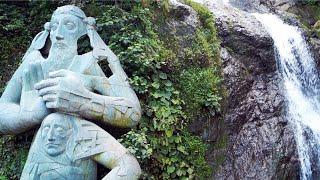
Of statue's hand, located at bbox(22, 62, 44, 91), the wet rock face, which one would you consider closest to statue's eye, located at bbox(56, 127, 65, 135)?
statue's hand, located at bbox(22, 62, 44, 91)

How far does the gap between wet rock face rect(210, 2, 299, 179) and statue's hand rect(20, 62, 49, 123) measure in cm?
262

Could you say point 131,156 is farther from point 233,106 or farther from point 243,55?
point 243,55

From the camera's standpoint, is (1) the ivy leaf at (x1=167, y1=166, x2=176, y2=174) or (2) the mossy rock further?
(2) the mossy rock

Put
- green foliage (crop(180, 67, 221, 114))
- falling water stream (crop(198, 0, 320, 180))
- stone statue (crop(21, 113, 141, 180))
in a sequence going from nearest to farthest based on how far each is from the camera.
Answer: stone statue (crop(21, 113, 141, 180)) < green foliage (crop(180, 67, 221, 114)) < falling water stream (crop(198, 0, 320, 180))

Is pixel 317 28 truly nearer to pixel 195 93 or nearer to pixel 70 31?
pixel 195 93

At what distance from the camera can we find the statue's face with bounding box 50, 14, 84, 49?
16.2ft

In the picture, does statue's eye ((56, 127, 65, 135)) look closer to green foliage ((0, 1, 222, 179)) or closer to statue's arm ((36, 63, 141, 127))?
statue's arm ((36, 63, 141, 127))

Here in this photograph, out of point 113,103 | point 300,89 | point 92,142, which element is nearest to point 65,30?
point 113,103

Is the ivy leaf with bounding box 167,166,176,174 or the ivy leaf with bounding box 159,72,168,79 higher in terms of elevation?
the ivy leaf with bounding box 159,72,168,79

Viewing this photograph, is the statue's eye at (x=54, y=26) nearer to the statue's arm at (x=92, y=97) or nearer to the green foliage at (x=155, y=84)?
the statue's arm at (x=92, y=97)

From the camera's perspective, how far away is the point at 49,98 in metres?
4.45

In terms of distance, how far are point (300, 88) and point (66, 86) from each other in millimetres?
5402

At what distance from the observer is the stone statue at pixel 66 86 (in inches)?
176

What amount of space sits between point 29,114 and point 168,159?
5.88 feet
